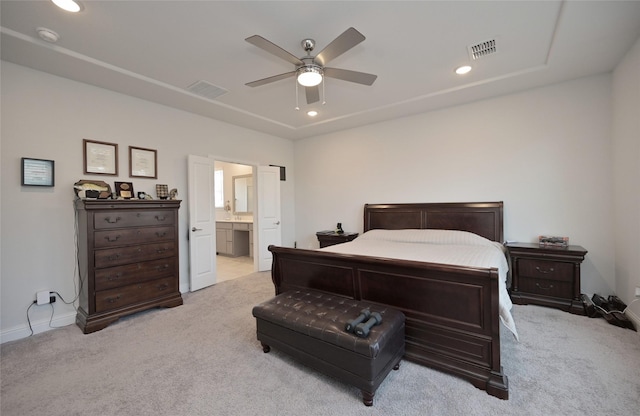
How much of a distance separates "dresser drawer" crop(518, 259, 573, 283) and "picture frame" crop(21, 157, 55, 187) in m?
5.63

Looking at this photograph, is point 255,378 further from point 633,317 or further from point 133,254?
point 633,317

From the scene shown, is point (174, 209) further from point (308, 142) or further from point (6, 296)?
point (308, 142)

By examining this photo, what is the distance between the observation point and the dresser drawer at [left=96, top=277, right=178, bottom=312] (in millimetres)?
2898

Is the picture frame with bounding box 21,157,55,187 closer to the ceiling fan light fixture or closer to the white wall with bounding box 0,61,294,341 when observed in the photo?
the white wall with bounding box 0,61,294,341

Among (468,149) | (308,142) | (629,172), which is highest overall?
(308,142)

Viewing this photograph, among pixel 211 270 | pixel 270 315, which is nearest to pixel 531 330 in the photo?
pixel 270 315

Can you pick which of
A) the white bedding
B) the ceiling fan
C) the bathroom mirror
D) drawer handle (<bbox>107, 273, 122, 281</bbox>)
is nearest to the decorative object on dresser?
drawer handle (<bbox>107, 273, 122, 281</bbox>)

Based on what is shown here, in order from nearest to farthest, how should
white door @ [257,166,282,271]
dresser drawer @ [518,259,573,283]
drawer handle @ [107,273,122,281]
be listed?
drawer handle @ [107,273,122,281] < dresser drawer @ [518,259,573,283] < white door @ [257,166,282,271]

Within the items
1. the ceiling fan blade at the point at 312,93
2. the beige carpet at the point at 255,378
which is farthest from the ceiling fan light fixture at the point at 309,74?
the beige carpet at the point at 255,378

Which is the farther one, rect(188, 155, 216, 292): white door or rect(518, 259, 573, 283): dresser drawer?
rect(188, 155, 216, 292): white door

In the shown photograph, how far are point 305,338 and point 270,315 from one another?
0.37 m

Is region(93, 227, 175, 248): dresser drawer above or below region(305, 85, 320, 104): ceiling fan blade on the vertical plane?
below

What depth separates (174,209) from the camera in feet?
11.6

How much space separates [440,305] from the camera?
2023mm
